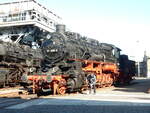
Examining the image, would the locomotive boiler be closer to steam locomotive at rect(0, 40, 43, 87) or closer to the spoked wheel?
the spoked wheel

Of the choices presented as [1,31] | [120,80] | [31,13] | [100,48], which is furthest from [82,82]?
[1,31]

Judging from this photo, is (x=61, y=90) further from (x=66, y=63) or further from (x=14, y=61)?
(x=14, y=61)

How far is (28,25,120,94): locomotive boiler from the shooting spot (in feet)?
56.5

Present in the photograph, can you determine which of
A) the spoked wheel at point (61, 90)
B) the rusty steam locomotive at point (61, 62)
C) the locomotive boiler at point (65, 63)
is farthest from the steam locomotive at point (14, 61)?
the spoked wheel at point (61, 90)

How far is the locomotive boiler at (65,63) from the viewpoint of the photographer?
17234 millimetres

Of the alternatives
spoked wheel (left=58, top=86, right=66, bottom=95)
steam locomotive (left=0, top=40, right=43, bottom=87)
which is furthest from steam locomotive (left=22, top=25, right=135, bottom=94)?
steam locomotive (left=0, top=40, right=43, bottom=87)

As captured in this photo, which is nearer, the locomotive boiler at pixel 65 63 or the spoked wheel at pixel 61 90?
the locomotive boiler at pixel 65 63

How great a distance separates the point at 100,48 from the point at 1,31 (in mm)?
29297

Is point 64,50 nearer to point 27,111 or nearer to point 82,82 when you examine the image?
point 82,82

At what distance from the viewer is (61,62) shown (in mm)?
18500

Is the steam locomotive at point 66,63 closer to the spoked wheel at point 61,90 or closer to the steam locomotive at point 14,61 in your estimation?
the spoked wheel at point 61,90

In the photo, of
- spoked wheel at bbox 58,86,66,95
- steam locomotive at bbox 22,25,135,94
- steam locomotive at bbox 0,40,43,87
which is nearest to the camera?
steam locomotive at bbox 22,25,135,94

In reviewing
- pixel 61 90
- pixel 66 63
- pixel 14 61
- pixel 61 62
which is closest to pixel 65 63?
pixel 66 63

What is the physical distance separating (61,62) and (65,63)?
0.30 meters
